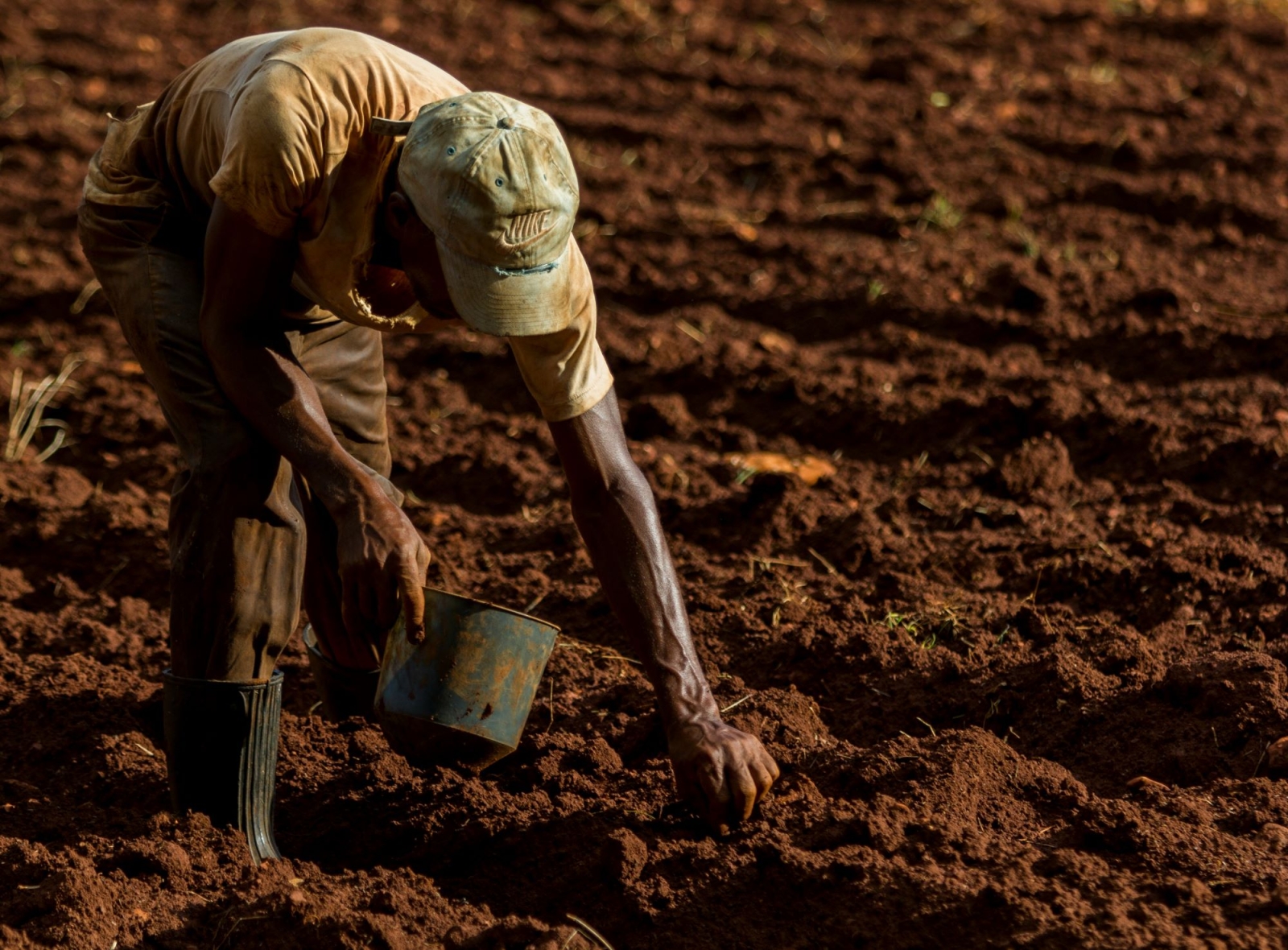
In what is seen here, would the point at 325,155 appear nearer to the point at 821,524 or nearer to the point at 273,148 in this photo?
the point at 273,148

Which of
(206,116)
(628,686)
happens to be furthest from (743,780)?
(206,116)

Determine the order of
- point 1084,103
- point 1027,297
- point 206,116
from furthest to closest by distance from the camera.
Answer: point 1084,103
point 1027,297
point 206,116

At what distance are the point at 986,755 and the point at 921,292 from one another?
3.09 meters

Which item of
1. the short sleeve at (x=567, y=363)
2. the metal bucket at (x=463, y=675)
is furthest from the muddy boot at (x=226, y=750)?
the short sleeve at (x=567, y=363)

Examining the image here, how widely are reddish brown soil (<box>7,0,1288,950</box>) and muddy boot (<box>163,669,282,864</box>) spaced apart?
73 mm

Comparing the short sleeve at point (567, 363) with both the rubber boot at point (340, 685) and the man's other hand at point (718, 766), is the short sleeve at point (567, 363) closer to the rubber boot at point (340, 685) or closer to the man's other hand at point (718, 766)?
the man's other hand at point (718, 766)

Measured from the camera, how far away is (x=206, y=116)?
3205mm

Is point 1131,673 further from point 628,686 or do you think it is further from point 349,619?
point 349,619

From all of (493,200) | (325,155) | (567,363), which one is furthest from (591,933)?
(325,155)

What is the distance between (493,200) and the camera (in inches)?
110

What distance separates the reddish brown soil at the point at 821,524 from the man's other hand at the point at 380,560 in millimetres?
544

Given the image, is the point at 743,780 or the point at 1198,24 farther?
the point at 1198,24

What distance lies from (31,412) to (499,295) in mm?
3267

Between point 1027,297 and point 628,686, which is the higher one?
point 1027,297
